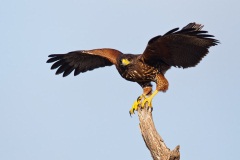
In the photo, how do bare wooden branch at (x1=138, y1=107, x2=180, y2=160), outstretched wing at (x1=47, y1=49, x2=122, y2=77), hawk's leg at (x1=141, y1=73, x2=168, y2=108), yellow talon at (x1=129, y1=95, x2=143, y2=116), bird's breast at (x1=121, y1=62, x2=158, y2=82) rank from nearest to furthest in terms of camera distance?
bare wooden branch at (x1=138, y1=107, x2=180, y2=160)
yellow talon at (x1=129, y1=95, x2=143, y2=116)
hawk's leg at (x1=141, y1=73, x2=168, y2=108)
bird's breast at (x1=121, y1=62, x2=158, y2=82)
outstretched wing at (x1=47, y1=49, x2=122, y2=77)

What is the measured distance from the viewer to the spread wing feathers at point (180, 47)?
40.9 ft

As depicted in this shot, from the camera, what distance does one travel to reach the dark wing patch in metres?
15.4

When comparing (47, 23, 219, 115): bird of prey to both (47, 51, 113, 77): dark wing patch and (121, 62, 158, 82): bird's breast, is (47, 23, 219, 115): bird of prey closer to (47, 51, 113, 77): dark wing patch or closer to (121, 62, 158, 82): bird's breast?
(121, 62, 158, 82): bird's breast

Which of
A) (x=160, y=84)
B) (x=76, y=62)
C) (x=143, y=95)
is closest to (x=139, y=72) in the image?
(x=160, y=84)

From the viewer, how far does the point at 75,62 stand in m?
15.6

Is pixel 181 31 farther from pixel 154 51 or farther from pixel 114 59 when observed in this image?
pixel 114 59

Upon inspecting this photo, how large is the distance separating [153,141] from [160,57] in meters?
2.64

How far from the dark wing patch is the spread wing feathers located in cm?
231

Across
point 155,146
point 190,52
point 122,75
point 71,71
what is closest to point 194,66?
point 190,52

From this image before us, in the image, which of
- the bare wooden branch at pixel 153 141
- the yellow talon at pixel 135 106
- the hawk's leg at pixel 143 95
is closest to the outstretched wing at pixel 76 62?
the hawk's leg at pixel 143 95

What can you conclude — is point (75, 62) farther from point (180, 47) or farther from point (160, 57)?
point (180, 47)

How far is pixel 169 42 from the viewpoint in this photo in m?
12.7

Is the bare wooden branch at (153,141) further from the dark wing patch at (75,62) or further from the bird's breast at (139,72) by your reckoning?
the dark wing patch at (75,62)

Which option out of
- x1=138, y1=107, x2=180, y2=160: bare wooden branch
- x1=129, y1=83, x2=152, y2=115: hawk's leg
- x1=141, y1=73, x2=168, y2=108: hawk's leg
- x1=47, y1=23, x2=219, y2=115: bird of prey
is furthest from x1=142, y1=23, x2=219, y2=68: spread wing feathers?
x1=138, y1=107, x2=180, y2=160: bare wooden branch
